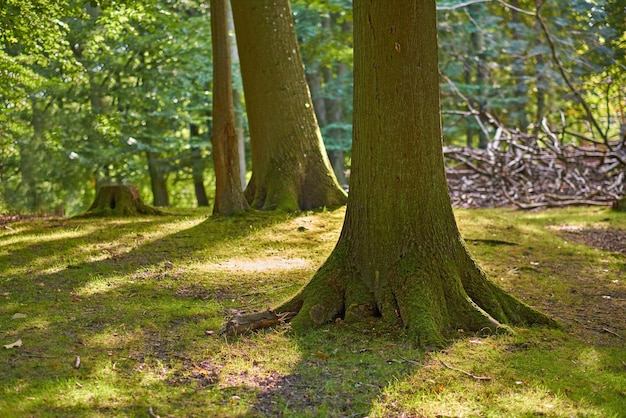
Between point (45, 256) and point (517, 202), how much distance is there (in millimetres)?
10354

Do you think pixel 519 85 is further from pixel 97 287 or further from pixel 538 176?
pixel 97 287

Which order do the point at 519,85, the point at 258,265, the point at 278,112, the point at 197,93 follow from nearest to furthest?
the point at 258,265 < the point at 278,112 < the point at 197,93 < the point at 519,85

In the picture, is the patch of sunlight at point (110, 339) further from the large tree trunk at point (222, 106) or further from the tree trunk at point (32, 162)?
the tree trunk at point (32, 162)

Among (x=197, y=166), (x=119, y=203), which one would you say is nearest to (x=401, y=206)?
(x=119, y=203)

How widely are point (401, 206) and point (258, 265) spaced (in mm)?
2541

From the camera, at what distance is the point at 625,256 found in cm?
885

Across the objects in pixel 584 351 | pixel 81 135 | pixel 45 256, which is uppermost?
pixel 81 135

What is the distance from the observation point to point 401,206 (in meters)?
5.56

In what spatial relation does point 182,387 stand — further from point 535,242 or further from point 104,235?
point 535,242

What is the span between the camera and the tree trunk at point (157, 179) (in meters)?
20.4

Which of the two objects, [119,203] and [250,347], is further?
[119,203]

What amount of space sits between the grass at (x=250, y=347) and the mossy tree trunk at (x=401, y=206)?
10.1 inches

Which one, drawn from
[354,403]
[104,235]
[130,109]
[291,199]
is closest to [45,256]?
[104,235]

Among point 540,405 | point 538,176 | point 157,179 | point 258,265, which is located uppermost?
point 157,179
